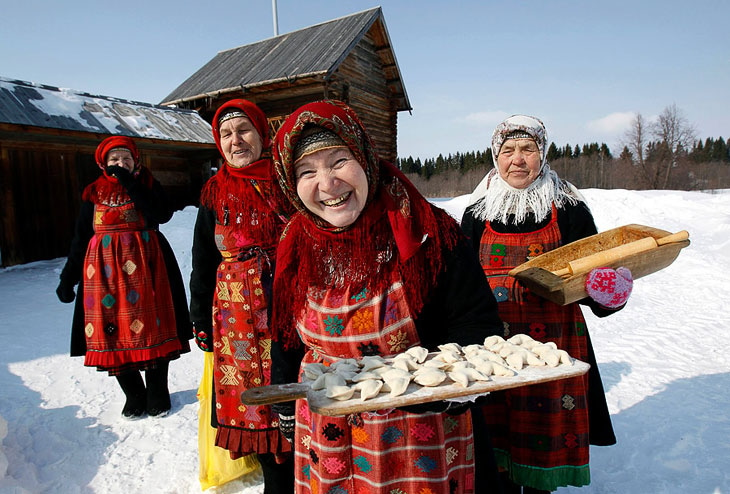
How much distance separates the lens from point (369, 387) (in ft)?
3.23

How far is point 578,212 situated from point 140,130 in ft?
29.1

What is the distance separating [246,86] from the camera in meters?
10.3

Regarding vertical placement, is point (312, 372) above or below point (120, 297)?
above

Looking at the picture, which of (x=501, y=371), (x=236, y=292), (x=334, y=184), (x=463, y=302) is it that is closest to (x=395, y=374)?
(x=501, y=371)

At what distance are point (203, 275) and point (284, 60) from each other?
10532 mm

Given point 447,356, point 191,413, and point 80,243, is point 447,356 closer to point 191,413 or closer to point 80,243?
point 191,413

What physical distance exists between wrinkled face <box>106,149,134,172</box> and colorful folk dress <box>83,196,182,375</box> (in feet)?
0.85

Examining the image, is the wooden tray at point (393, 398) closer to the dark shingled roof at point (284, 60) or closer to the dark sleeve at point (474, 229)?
the dark sleeve at point (474, 229)

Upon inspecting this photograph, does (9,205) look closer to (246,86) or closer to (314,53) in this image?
(246,86)

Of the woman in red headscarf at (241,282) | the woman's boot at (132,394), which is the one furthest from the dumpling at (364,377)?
the woman's boot at (132,394)

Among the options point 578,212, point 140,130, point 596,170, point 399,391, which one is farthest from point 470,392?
point 596,170

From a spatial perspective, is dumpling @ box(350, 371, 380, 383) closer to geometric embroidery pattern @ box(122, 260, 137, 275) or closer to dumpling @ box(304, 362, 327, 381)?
dumpling @ box(304, 362, 327, 381)

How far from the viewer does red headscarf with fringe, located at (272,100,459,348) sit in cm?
125

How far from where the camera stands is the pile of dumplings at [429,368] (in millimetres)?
999
